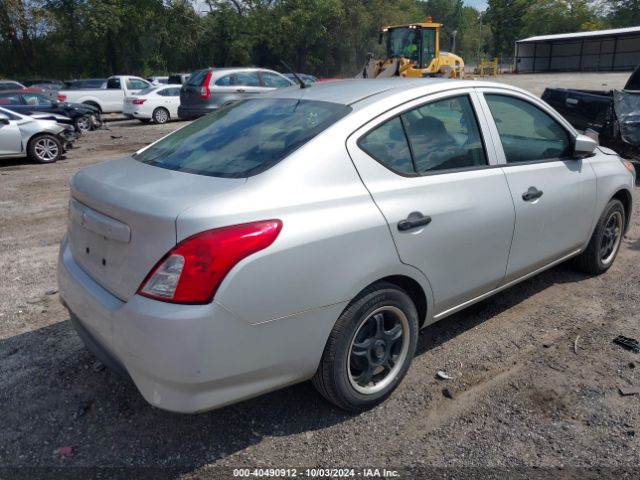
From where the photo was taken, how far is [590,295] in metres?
4.46

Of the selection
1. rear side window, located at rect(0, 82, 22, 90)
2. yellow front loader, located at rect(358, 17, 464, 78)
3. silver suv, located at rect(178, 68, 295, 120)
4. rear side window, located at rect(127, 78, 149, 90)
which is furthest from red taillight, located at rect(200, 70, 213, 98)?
rear side window, located at rect(0, 82, 22, 90)

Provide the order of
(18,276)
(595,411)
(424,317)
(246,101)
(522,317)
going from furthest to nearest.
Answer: (18,276), (522,317), (246,101), (424,317), (595,411)

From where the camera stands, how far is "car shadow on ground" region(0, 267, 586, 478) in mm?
2727

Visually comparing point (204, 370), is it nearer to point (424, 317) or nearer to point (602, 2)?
point (424, 317)

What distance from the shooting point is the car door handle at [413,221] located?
2.87m

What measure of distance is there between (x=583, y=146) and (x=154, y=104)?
18736mm

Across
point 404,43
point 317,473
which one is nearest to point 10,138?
point 317,473

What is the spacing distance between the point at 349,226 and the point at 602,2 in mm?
84083

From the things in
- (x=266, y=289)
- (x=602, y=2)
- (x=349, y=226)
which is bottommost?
(x=266, y=289)

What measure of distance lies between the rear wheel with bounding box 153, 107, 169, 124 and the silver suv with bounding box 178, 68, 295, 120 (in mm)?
4188

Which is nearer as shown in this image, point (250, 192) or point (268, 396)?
point (250, 192)

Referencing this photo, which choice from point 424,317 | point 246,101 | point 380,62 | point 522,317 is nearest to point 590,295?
point 522,317

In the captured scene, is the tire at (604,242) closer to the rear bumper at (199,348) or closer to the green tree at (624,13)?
the rear bumper at (199,348)

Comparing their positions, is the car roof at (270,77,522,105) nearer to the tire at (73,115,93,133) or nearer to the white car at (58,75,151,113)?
the tire at (73,115,93,133)
